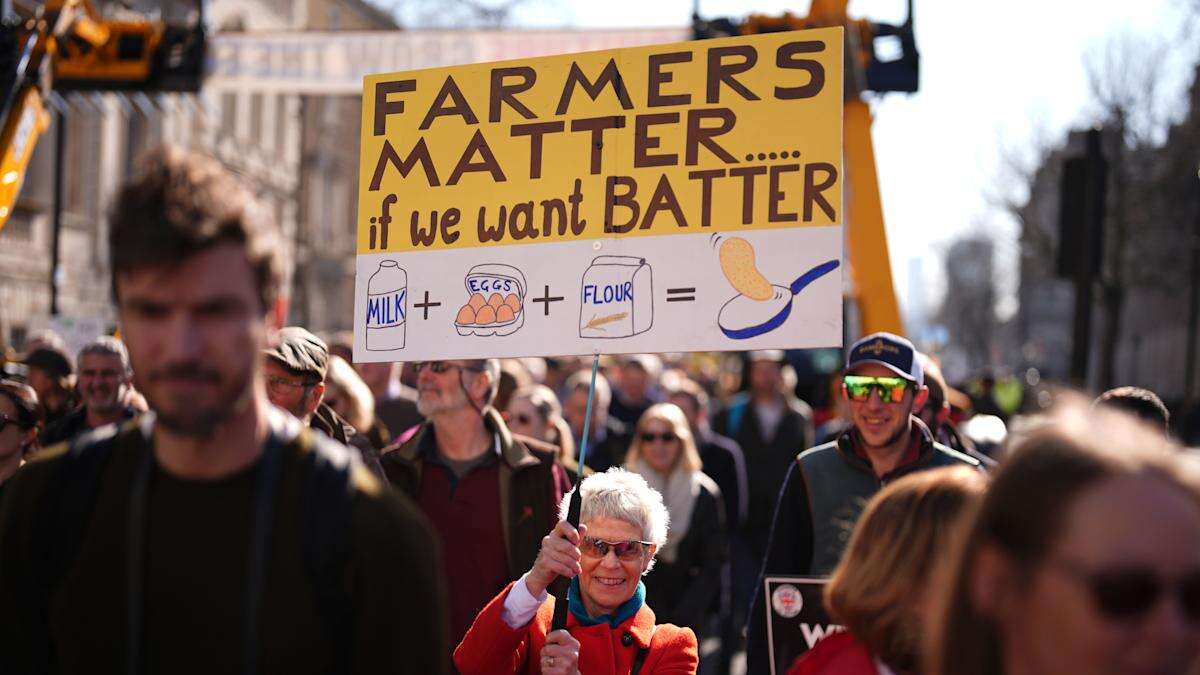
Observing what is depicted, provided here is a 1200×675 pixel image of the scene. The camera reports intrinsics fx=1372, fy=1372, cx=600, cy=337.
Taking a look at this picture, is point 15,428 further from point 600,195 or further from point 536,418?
point 536,418

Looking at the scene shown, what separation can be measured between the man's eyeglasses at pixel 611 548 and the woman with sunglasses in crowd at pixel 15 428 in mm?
2086

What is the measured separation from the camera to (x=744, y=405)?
1041 cm

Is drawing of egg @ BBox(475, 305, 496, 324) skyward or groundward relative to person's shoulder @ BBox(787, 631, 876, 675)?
skyward

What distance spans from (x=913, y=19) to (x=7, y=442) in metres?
8.96

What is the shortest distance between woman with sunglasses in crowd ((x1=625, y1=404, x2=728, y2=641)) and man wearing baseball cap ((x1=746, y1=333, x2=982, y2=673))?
2.15 meters

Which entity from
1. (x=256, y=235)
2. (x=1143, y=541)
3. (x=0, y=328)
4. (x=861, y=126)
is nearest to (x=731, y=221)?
(x=256, y=235)

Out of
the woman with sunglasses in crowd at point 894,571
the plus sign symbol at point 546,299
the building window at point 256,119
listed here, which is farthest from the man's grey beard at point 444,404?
the building window at point 256,119

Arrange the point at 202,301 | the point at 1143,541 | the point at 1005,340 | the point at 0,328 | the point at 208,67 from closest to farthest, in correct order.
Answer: the point at 1143,541, the point at 202,301, the point at 208,67, the point at 0,328, the point at 1005,340

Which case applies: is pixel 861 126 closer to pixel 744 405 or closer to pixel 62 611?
pixel 744 405

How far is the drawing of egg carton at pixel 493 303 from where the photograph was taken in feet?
14.9

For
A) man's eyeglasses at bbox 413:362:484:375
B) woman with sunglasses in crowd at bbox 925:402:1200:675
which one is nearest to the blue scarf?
man's eyeglasses at bbox 413:362:484:375

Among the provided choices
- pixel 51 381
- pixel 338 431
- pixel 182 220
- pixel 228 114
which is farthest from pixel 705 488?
pixel 228 114

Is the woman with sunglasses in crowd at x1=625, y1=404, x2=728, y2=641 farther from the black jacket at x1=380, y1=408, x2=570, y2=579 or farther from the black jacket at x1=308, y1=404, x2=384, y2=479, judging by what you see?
the black jacket at x1=308, y1=404, x2=384, y2=479

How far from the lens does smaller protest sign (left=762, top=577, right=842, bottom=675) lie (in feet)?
13.6
